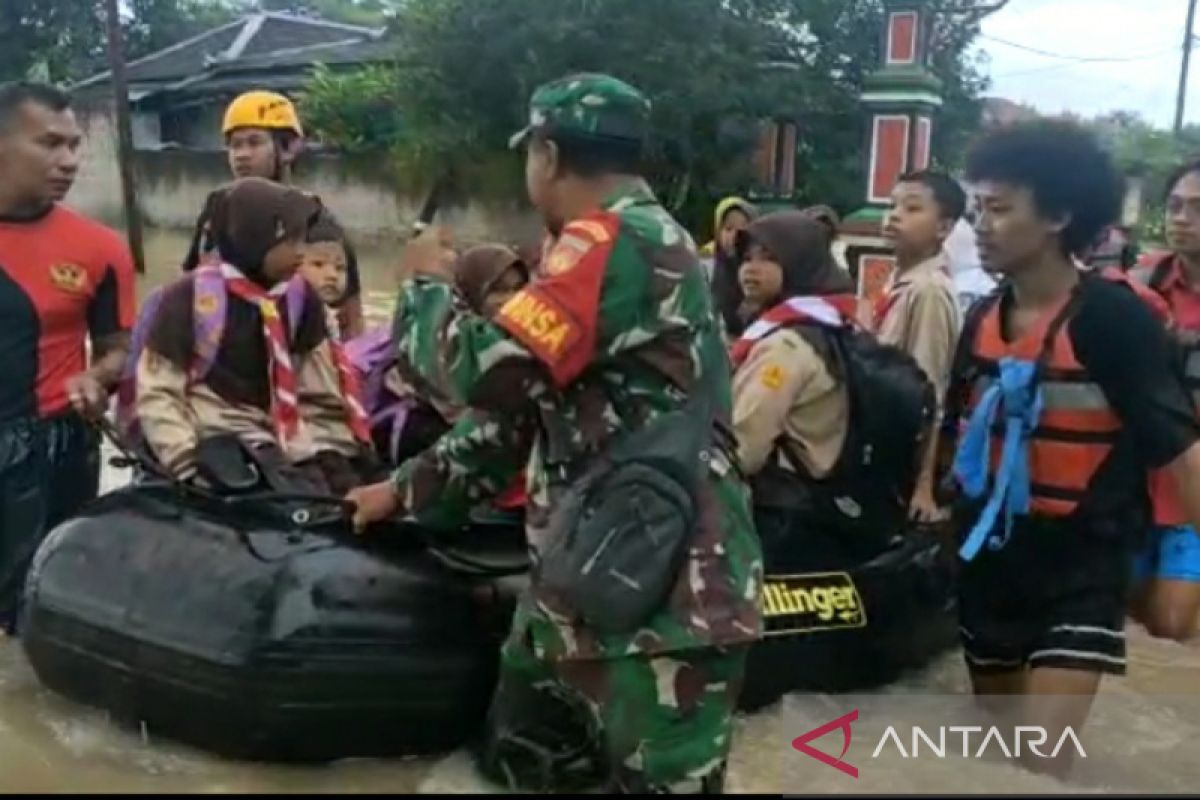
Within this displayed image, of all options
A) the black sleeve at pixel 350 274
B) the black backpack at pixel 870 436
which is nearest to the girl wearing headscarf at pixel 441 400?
the black sleeve at pixel 350 274

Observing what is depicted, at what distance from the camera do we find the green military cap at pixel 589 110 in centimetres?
274

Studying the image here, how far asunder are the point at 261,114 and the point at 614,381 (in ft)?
9.11

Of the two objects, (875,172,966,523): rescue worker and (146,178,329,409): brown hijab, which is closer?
(146,178,329,409): brown hijab

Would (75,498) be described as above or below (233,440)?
below

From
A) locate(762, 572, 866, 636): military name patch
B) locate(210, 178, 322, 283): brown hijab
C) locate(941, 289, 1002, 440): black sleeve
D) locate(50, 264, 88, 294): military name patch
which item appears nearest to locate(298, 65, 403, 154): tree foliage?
locate(50, 264, 88, 294): military name patch

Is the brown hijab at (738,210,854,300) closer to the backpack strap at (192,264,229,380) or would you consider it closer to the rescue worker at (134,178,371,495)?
the rescue worker at (134,178,371,495)

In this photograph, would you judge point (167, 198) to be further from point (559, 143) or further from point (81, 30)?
point (559, 143)

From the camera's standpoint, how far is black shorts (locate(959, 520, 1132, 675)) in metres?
3.34

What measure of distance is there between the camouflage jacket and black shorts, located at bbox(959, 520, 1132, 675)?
3.03 feet

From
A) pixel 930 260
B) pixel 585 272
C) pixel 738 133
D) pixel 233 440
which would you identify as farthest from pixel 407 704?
pixel 738 133

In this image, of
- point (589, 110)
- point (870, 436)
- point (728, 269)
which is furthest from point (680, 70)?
point (589, 110)

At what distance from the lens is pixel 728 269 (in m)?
5.85

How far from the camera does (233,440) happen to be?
386cm

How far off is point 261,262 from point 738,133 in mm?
17168
